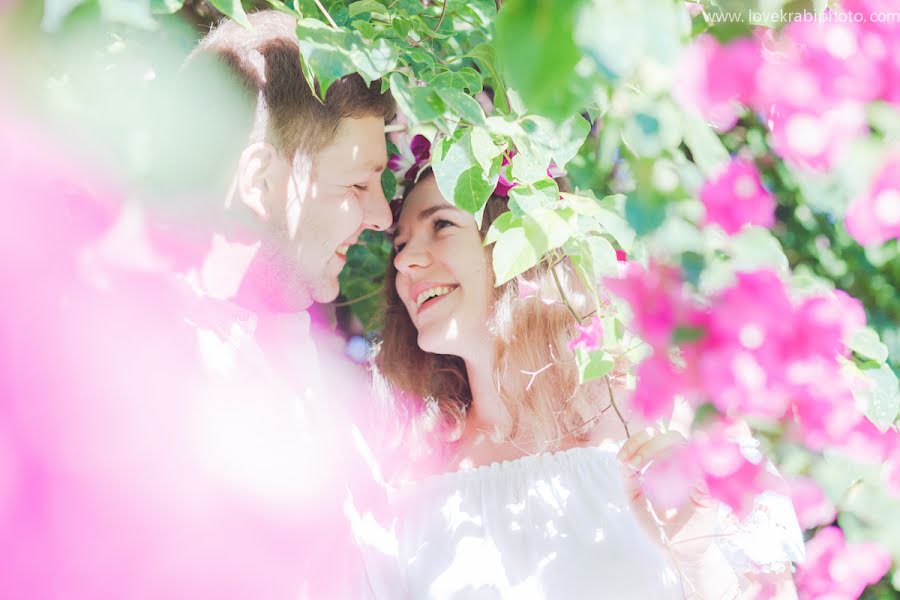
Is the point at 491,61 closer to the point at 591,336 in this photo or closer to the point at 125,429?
the point at 591,336

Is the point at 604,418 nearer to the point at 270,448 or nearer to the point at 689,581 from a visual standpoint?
the point at 689,581

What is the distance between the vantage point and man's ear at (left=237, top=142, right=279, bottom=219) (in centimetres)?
192

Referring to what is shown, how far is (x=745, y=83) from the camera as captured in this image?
689 millimetres

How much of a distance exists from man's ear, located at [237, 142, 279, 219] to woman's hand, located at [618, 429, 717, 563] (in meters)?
1.03

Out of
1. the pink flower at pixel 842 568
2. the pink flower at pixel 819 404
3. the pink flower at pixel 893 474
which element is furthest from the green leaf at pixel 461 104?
the pink flower at pixel 842 568

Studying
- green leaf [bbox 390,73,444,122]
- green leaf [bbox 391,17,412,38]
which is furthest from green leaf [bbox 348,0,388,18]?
green leaf [bbox 390,73,444,122]

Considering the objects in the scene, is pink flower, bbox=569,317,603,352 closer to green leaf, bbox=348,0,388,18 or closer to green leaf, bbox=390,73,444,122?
green leaf, bbox=390,73,444,122

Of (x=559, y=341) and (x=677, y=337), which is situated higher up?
(x=677, y=337)

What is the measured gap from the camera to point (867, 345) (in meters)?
1.13

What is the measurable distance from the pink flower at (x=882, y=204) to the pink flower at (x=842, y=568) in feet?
2.24

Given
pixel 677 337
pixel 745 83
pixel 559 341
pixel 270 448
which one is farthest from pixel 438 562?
pixel 745 83

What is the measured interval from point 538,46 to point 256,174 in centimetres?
144

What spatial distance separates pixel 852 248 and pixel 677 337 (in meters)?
2.24

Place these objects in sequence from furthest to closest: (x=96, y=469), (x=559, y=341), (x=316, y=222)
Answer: (x=559, y=341) < (x=316, y=222) < (x=96, y=469)
